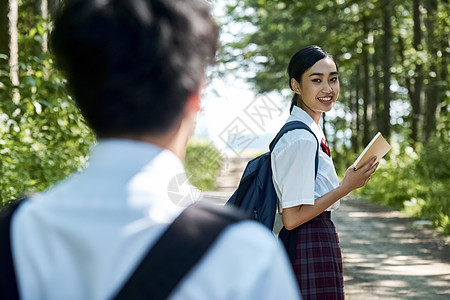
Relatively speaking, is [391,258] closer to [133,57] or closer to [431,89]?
[133,57]

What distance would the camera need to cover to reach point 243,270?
105 centimetres

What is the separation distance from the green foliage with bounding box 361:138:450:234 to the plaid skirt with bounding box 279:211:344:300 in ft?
25.9

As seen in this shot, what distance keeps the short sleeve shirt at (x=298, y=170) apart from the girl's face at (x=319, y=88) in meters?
0.28

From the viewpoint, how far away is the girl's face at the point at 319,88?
361cm

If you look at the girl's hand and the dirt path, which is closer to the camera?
the girl's hand

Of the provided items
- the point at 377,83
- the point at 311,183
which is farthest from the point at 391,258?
the point at 377,83

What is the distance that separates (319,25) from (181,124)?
2537cm

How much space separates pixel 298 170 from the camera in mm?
3188

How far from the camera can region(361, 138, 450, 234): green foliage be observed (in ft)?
40.8

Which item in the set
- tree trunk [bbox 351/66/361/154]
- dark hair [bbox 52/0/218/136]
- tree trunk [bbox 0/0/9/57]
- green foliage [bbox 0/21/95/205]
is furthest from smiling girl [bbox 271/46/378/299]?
tree trunk [bbox 351/66/361/154]

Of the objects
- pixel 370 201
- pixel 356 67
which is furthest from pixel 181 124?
pixel 356 67

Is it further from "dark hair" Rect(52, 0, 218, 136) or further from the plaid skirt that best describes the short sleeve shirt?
"dark hair" Rect(52, 0, 218, 136)

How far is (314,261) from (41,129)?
21.6ft

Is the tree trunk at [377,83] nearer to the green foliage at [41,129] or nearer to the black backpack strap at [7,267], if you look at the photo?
the green foliage at [41,129]
